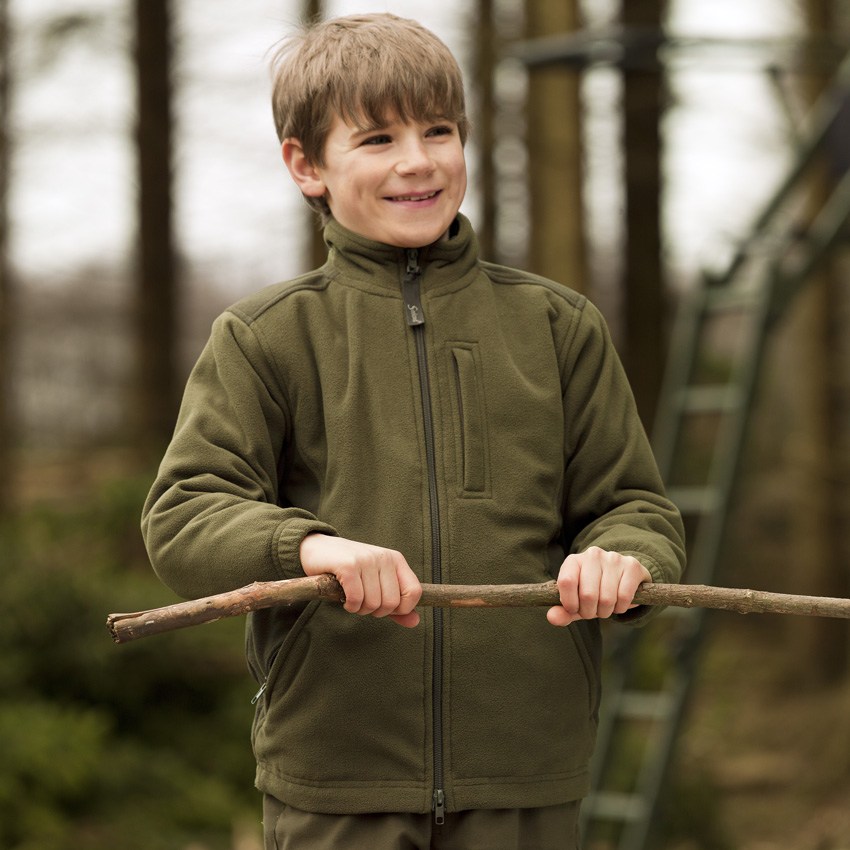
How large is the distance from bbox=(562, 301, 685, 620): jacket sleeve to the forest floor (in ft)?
17.6

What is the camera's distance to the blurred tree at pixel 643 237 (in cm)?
1038

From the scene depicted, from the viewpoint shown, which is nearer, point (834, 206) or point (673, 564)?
point (673, 564)

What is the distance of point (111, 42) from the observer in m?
11.1

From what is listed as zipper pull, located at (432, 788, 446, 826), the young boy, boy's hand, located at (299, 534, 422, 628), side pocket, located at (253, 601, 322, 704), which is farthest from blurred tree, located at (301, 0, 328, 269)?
boy's hand, located at (299, 534, 422, 628)

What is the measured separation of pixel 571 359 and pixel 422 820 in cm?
68

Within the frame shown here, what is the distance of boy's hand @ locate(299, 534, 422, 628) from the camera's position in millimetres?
1619

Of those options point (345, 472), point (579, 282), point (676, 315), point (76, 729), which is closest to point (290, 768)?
point (345, 472)

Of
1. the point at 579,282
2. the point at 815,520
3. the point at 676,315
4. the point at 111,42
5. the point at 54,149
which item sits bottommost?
the point at 815,520

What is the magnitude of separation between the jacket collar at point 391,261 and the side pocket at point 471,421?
0.12 m

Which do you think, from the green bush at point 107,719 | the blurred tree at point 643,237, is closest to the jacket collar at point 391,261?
the green bush at point 107,719

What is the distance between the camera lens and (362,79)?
1.92m

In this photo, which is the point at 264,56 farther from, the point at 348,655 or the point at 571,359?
the point at 348,655

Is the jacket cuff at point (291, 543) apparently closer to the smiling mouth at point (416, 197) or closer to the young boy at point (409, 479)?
the young boy at point (409, 479)

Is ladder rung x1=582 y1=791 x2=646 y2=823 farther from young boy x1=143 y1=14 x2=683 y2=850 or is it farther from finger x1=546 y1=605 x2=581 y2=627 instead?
finger x1=546 y1=605 x2=581 y2=627
